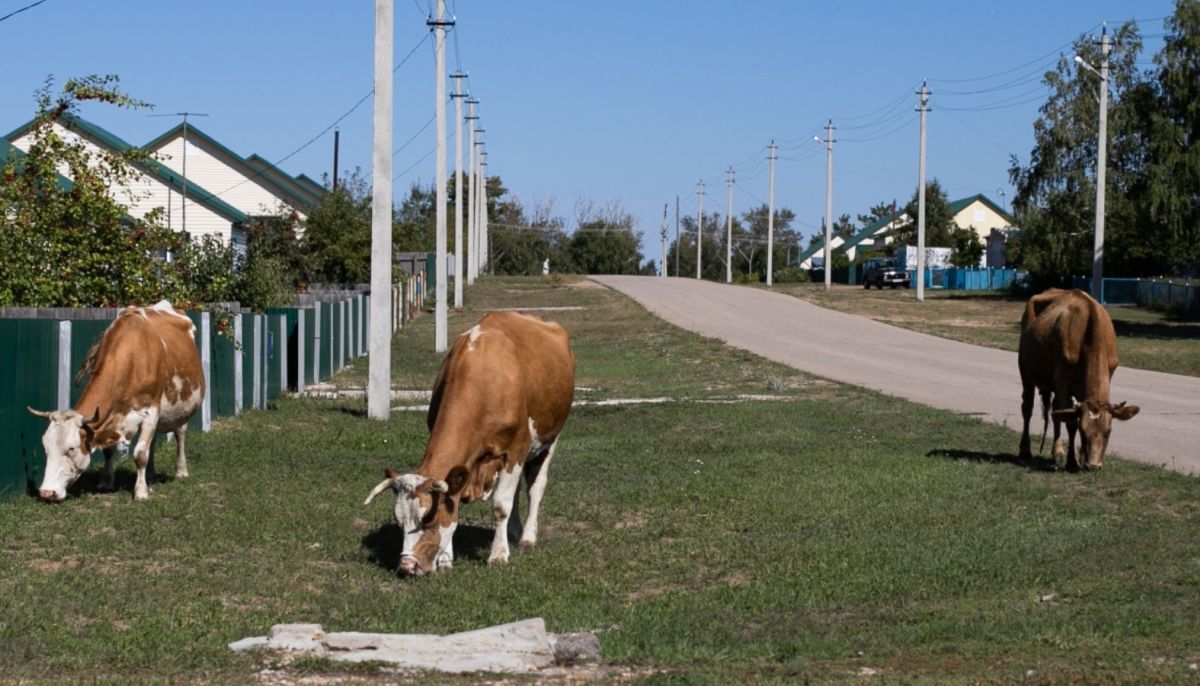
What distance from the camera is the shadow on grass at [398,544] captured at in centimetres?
1160

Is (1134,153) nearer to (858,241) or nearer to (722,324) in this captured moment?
(722,324)

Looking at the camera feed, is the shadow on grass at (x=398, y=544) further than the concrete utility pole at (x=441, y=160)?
No

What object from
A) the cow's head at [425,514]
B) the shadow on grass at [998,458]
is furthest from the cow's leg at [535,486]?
the shadow on grass at [998,458]

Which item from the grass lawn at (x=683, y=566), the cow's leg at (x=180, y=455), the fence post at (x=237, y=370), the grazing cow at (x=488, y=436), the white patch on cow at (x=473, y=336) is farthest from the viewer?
the fence post at (x=237, y=370)

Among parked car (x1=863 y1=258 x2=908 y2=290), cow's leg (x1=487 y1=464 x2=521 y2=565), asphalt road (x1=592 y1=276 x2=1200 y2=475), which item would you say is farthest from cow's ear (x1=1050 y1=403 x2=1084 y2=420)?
parked car (x1=863 y1=258 x2=908 y2=290)

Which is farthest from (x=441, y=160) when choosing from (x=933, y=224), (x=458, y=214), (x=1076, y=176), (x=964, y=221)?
(x=964, y=221)

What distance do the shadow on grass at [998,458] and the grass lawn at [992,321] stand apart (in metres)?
18.0

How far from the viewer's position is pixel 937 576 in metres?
10.9

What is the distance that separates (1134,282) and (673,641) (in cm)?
6477

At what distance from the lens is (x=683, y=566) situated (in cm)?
1155

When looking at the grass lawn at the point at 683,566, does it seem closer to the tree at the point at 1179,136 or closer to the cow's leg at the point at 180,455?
the cow's leg at the point at 180,455

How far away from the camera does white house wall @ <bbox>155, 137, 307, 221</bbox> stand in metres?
70.4

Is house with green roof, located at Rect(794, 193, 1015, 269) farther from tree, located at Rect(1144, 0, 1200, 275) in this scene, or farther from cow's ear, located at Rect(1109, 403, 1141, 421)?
cow's ear, located at Rect(1109, 403, 1141, 421)

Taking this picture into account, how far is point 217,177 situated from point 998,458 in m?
59.6
